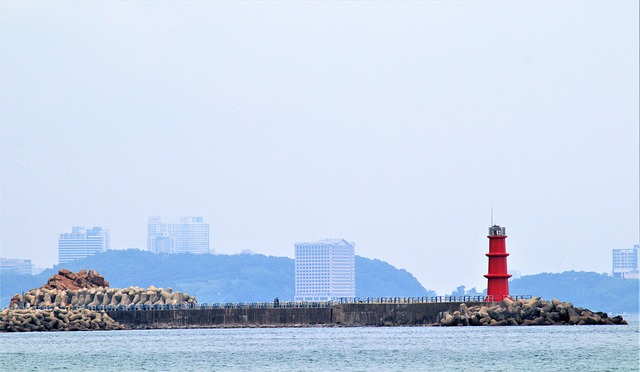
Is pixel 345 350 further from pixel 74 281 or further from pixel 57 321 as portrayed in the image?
pixel 74 281

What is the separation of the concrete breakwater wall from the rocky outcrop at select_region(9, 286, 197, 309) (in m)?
5.66

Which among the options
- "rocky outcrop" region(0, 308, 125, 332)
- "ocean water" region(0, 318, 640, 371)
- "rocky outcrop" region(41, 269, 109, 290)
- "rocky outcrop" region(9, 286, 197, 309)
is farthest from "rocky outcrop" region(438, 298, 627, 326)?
"rocky outcrop" region(41, 269, 109, 290)

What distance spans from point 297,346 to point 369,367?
14.6m

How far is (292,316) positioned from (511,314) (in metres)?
16.2

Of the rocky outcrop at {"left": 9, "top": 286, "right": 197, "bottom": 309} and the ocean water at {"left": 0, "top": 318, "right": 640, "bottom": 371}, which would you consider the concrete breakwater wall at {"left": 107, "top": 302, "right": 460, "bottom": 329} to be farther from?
the rocky outcrop at {"left": 9, "top": 286, "right": 197, "bottom": 309}

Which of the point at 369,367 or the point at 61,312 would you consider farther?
the point at 61,312

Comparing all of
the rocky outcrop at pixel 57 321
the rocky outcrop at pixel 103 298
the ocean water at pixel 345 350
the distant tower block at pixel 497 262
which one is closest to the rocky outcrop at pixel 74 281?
the rocky outcrop at pixel 103 298

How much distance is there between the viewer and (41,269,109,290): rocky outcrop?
372 feet

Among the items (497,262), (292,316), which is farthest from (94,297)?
(497,262)

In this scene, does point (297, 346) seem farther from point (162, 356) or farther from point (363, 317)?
point (363, 317)

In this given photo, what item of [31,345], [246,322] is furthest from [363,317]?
[31,345]

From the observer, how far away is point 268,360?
64875 mm

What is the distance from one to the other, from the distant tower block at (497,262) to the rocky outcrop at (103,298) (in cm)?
2803

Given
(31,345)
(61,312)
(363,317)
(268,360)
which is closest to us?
(268,360)
